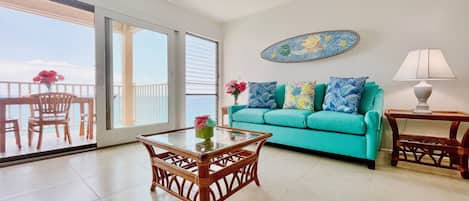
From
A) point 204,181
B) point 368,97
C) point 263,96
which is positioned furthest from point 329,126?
point 204,181

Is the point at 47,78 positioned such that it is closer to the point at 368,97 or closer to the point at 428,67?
the point at 368,97

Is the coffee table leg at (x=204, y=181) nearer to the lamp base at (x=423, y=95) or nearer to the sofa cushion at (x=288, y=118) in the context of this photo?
the sofa cushion at (x=288, y=118)

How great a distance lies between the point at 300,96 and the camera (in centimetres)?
287

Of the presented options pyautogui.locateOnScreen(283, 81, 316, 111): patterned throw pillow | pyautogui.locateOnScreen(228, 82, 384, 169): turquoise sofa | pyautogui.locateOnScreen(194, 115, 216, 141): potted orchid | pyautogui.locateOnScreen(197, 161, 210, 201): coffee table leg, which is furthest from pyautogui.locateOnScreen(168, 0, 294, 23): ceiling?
pyautogui.locateOnScreen(197, 161, 210, 201): coffee table leg

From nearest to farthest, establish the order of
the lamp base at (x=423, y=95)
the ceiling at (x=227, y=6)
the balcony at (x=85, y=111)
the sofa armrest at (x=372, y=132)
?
the sofa armrest at (x=372, y=132)
the lamp base at (x=423, y=95)
the balcony at (x=85, y=111)
the ceiling at (x=227, y=6)

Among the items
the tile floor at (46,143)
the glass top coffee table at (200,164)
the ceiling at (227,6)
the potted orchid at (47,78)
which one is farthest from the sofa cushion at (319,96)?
the potted orchid at (47,78)

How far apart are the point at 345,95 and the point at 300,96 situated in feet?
1.94

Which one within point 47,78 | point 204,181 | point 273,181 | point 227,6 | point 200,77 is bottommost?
point 273,181

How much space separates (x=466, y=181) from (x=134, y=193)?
2.71 m

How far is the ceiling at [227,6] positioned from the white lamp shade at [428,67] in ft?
6.79

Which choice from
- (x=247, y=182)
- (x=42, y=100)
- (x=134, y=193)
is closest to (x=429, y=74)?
(x=247, y=182)

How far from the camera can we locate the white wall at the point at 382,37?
2.26 metres

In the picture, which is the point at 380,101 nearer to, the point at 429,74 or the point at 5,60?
the point at 429,74

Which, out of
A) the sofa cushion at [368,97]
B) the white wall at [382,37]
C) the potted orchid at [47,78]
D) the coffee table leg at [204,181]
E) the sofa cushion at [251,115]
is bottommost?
the coffee table leg at [204,181]
